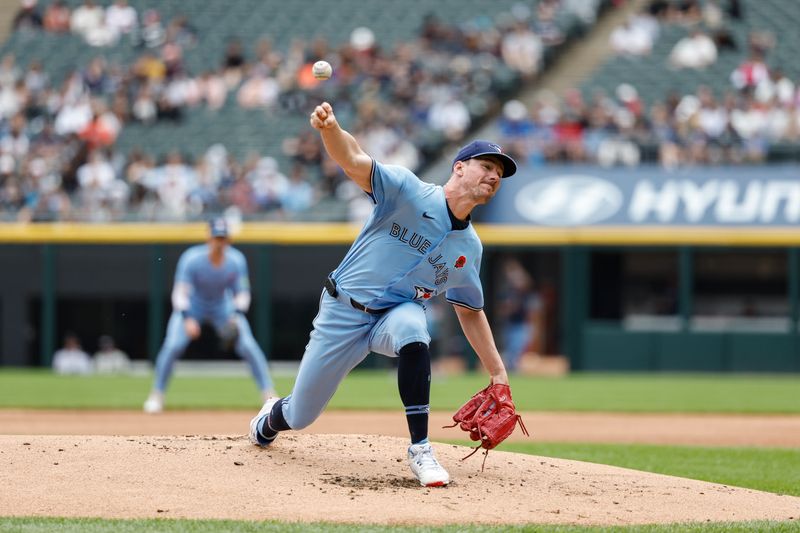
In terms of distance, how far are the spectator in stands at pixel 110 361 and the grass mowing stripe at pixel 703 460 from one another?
10.6 metres

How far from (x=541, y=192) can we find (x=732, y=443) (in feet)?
30.9

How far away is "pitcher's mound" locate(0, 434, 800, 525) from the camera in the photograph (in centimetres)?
528

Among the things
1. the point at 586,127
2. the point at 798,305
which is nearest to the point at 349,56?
the point at 586,127

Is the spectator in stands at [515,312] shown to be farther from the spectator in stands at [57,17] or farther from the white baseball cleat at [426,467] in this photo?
the white baseball cleat at [426,467]

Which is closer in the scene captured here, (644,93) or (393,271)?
(393,271)

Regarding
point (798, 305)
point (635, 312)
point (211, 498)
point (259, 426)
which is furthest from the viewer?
point (635, 312)

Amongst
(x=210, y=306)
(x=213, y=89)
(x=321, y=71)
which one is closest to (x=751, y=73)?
(x=213, y=89)

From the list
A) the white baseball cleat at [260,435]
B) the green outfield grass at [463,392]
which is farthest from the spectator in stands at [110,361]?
the white baseball cleat at [260,435]

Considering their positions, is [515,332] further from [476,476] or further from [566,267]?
[476,476]

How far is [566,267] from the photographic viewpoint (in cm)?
1853

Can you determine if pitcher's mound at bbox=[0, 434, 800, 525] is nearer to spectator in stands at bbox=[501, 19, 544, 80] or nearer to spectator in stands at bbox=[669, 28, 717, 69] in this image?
spectator in stands at bbox=[669, 28, 717, 69]

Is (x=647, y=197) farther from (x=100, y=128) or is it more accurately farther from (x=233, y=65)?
(x=100, y=128)

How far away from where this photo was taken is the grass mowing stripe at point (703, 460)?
721 cm

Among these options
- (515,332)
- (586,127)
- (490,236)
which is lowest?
(515,332)
